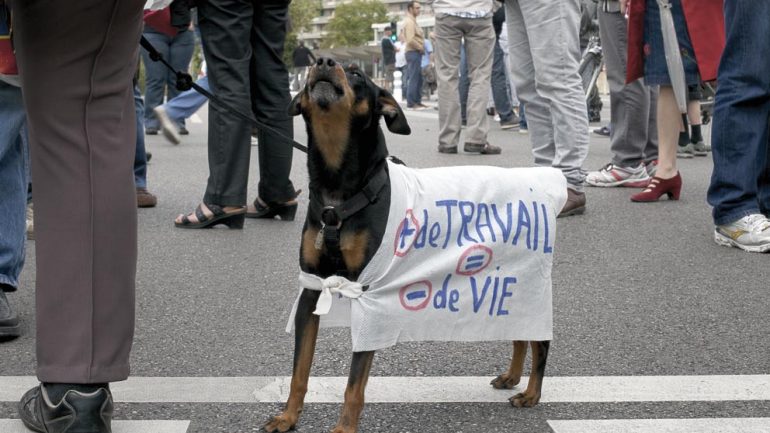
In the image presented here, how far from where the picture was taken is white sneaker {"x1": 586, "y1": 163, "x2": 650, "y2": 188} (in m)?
7.86

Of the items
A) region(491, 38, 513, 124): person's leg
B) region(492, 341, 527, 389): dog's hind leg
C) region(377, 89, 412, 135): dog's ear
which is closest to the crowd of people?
region(377, 89, 412, 135): dog's ear

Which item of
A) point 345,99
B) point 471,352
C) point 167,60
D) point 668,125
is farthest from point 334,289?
point 167,60

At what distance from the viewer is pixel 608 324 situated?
13.1ft

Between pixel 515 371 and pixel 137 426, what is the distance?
1.09 m

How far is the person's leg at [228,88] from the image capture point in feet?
19.0

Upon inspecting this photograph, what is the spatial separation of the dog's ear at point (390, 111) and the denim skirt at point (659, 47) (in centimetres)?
404

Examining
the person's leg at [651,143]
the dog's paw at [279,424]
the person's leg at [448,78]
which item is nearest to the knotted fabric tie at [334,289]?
the dog's paw at [279,424]

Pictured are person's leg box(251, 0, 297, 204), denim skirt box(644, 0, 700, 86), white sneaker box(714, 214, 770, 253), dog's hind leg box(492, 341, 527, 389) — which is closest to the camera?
dog's hind leg box(492, 341, 527, 389)

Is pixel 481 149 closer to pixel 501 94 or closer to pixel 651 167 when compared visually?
pixel 651 167

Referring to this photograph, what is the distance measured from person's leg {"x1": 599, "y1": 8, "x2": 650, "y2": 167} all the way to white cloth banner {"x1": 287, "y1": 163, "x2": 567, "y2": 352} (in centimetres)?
477

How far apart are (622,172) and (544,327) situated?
16.5ft

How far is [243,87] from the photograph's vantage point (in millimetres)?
5895

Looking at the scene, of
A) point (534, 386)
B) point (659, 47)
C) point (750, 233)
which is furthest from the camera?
point (659, 47)

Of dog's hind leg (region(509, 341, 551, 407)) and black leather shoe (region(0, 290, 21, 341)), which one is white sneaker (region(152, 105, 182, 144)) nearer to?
black leather shoe (region(0, 290, 21, 341))
